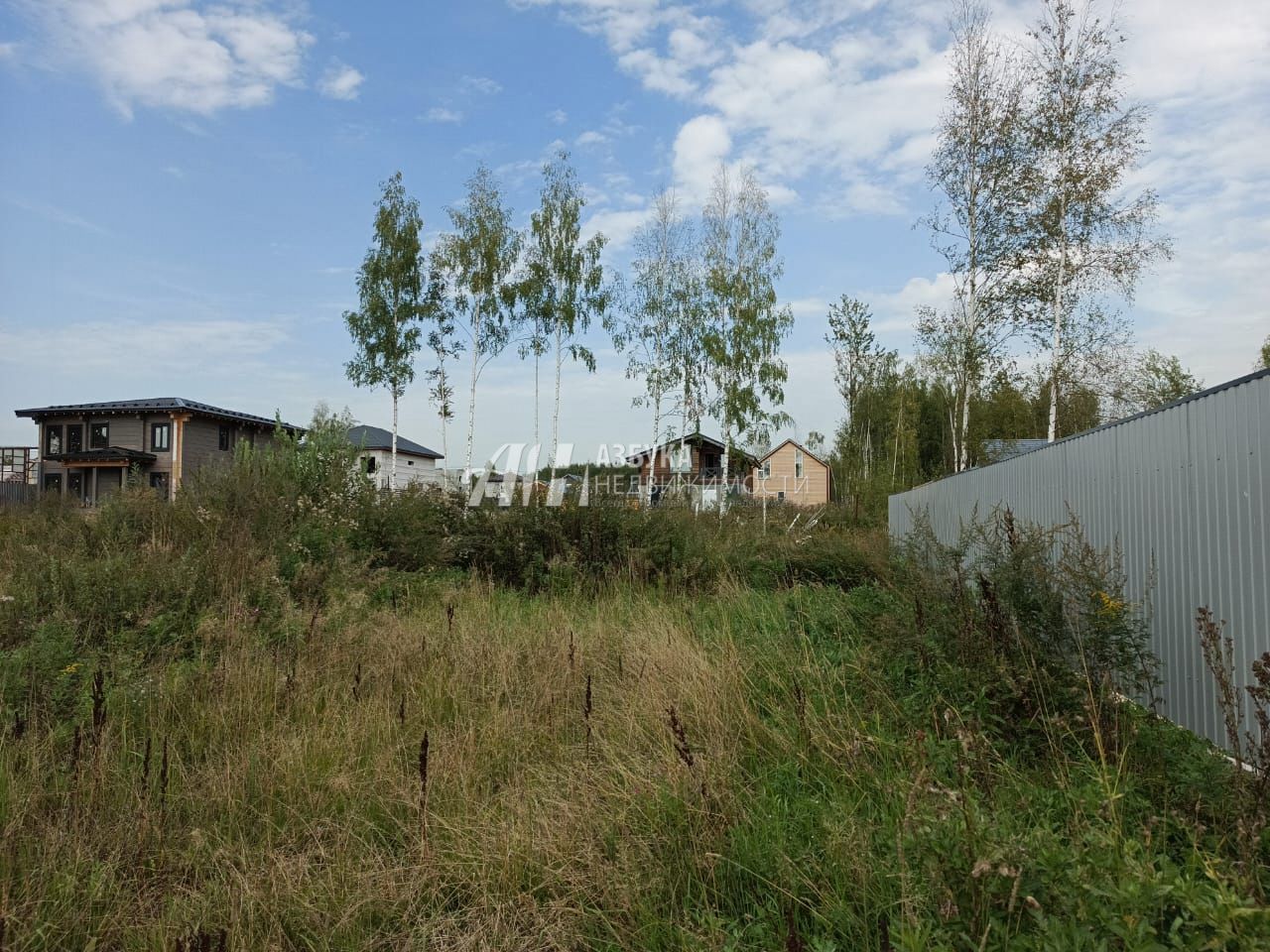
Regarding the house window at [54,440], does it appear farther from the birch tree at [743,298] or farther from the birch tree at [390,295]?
the birch tree at [743,298]

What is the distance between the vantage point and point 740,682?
4.46 m

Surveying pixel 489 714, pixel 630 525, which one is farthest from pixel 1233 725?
pixel 630 525

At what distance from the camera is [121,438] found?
3984cm

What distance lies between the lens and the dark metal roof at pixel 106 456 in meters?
38.0

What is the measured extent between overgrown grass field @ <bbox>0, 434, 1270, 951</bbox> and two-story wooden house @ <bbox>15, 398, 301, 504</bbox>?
1428 inches

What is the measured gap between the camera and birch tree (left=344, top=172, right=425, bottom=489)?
27.9 meters

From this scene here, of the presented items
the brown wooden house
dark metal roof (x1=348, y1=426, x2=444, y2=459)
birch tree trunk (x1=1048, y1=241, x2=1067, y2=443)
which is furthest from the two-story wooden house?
birch tree trunk (x1=1048, y1=241, x2=1067, y2=443)

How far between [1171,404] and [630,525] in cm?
714

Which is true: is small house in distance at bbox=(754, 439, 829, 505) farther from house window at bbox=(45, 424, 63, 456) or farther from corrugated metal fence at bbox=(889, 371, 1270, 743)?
corrugated metal fence at bbox=(889, 371, 1270, 743)

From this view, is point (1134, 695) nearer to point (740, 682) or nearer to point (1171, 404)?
point (1171, 404)

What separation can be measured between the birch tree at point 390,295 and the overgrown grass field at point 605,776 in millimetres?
22194

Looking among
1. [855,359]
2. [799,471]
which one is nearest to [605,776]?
[855,359]

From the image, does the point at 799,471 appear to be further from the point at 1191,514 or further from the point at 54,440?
the point at 1191,514

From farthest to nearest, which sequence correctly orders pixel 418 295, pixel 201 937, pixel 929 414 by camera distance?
pixel 929 414
pixel 418 295
pixel 201 937
